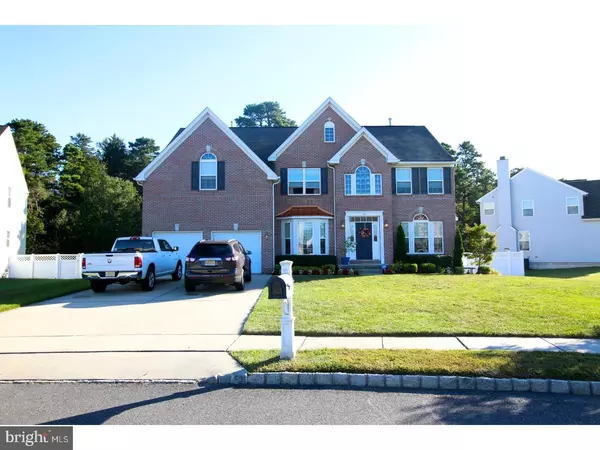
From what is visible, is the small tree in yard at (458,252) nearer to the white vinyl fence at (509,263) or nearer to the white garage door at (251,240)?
the white vinyl fence at (509,263)

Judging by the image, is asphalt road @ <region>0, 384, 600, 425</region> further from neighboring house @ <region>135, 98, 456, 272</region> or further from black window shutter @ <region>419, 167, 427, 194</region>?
black window shutter @ <region>419, 167, 427, 194</region>

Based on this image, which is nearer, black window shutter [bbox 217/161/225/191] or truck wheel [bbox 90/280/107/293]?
truck wheel [bbox 90/280/107/293]

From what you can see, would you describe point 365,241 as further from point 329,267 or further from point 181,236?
point 181,236

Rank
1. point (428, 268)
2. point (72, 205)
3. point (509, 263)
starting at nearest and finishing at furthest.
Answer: point (428, 268) < point (509, 263) < point (72, 205)

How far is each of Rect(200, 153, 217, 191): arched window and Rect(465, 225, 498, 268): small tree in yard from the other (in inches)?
541

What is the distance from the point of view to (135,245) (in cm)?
1581

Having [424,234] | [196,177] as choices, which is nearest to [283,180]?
[196,177]

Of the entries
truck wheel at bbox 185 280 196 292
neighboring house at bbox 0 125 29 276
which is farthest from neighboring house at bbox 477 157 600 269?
neighboring house at bbox 0 125 29 276

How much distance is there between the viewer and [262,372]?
6055 millimetres

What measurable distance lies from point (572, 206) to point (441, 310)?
94.6 feet

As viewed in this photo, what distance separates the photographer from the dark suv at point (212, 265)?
14070 millimetres

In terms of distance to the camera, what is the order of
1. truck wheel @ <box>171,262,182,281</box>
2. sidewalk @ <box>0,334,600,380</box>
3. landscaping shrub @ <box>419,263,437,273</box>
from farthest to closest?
landscaping shrub @ <box>419,263,437,273</box>, truck wheel @ <box>171,262,182,281</box>, sidewalk @ <box>0,334,600,380</box>

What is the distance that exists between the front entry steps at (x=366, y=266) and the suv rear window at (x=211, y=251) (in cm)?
927

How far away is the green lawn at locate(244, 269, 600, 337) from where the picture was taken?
8586 millimetres
